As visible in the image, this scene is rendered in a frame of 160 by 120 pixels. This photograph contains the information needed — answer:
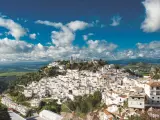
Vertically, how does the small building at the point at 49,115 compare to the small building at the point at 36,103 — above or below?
below

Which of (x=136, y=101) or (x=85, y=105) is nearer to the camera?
(x=136, y=101)

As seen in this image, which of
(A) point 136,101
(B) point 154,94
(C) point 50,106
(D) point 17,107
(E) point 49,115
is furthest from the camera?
(D) point 17,107

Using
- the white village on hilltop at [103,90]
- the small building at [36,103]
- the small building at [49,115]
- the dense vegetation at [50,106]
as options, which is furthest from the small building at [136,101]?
the small building at [36,103]

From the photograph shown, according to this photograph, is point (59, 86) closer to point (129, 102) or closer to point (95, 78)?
point (95, 78)

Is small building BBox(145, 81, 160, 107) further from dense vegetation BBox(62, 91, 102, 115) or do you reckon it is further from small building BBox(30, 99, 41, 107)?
small building BBox(30, 99, 41, 107)

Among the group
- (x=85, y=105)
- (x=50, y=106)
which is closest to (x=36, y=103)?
(x=50, y=106)

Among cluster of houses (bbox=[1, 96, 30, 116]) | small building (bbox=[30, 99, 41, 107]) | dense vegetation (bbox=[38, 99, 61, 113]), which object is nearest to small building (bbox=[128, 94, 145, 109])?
dense vegetation (bbox=[38, 99, 61, 113])

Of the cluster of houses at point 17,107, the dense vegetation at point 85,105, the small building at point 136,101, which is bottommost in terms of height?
the cluster of houses at point 17,107

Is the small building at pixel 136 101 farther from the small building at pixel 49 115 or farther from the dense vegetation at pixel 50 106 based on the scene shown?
the dense vegetation at pixel 50 106

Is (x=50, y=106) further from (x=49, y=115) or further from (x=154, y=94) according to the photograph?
(x=154, y=94)
